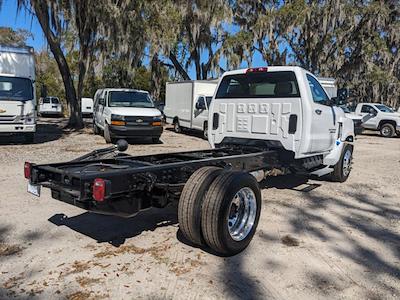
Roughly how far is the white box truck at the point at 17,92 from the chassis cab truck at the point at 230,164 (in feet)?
26.1

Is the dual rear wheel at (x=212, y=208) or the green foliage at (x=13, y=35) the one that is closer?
the dual rear wheel at (x=212, y=208)

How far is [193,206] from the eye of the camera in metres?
4.18

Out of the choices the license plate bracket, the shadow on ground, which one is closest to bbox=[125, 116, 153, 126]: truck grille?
the shadow on ground

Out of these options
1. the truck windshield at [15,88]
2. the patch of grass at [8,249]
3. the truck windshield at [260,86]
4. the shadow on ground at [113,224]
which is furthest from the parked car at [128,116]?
the patch of grass at [8,249]

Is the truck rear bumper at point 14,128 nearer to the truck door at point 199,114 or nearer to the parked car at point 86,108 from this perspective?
the truck door at point 199,114

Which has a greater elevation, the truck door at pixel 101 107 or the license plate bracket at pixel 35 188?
the truck door at pixel 101 107

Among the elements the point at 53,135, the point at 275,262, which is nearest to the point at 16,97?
the point at 53,135

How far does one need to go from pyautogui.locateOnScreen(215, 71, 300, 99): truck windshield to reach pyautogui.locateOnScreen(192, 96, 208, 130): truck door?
935cm

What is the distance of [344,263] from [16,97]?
11719mm

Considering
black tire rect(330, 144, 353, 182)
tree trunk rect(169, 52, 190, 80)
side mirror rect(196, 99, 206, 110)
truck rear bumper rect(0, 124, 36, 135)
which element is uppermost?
tree trunk rect(169, 52, 190, 80)

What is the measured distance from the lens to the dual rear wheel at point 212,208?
414 cm

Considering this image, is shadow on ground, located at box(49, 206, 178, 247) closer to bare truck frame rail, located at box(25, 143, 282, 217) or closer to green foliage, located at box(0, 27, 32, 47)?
bare truck frame rail, located at box(25, 143, 282, 217)

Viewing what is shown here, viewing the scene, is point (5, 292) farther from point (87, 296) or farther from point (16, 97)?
point (16, 97)

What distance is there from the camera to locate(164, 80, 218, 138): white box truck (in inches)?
692
